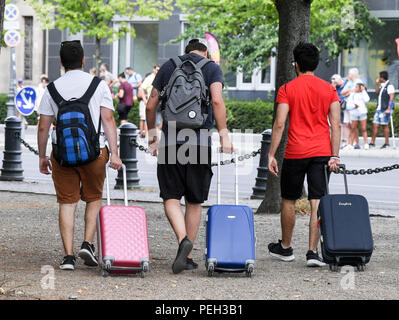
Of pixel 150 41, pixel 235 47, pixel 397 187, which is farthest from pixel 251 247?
pixel 150 41

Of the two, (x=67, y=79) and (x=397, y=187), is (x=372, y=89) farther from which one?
(x=67, y=79)

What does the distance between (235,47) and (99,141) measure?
23.5 meters

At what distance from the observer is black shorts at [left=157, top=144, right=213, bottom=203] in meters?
7.54

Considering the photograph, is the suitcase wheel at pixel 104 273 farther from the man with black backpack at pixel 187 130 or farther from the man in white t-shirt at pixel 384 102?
the man in white t-shirt at pixel 384 102

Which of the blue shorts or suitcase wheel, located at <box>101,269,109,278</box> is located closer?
suitcase wheel, located at <box>101,269,109,278</box>

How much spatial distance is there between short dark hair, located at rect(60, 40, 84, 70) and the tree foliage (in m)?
19.0

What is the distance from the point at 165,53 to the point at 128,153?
861 inches

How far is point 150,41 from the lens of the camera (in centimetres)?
3728

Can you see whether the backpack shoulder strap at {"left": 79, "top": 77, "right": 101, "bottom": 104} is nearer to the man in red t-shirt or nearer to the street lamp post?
the man in red t-shirt

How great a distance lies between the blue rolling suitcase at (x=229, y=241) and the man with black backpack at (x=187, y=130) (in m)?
0.20

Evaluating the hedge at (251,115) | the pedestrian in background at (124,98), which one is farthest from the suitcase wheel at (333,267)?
the hedge at (251,115)

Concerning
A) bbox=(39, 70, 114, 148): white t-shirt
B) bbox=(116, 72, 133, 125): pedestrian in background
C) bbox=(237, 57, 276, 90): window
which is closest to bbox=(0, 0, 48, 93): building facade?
bbox=(237, 57, 276, 90): window

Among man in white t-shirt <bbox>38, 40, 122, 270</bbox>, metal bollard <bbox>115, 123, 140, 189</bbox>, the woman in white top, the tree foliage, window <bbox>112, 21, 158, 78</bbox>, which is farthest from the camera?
window <bbox>112, 21, 158, 78</bbox>
